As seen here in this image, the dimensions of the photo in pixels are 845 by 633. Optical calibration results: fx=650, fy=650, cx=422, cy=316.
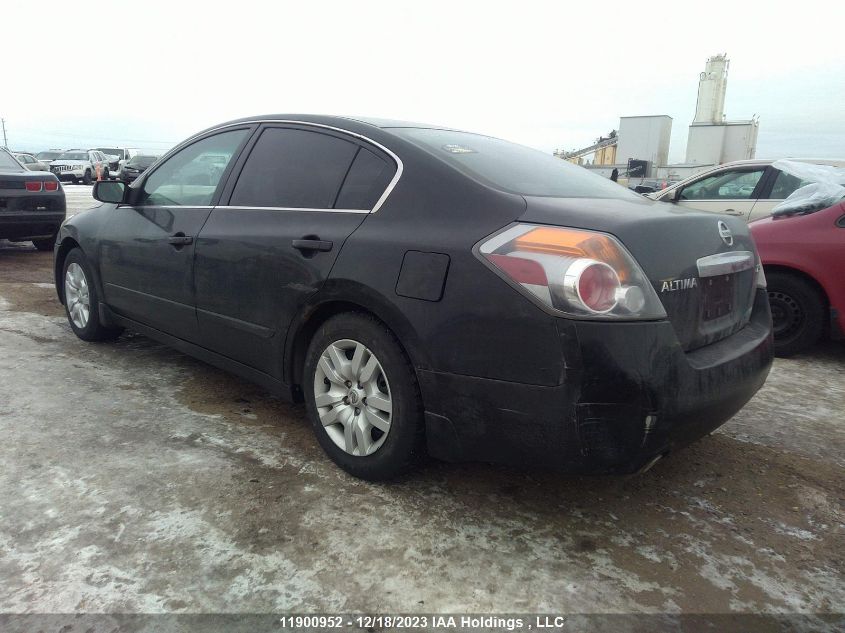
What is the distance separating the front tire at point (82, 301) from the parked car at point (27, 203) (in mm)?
3975

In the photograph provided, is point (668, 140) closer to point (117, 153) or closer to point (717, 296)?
point (117, 153)

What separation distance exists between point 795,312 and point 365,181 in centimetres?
362

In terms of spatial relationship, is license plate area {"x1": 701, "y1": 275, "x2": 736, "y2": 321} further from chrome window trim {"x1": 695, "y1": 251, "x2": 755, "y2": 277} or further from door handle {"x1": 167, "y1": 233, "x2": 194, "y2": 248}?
door handle {"x1": 167, "y1": 233, "x2": 194, "y2": 248}

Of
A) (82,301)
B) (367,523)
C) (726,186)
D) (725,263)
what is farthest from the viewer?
(726,186)

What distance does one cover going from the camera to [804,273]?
4.70 meters

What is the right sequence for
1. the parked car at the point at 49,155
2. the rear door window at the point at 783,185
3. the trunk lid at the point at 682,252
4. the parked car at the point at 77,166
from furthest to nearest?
1. the parked car at the point at 49,155
2. the parked car at the point at 77,166
3. the rear door window at the point at 783,185
4. the trunk lid at the point at 682,252

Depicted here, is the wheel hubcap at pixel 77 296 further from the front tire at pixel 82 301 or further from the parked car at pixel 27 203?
the parked car at pixel 27 203

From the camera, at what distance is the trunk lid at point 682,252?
2.18 meters

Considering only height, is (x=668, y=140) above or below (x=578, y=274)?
above

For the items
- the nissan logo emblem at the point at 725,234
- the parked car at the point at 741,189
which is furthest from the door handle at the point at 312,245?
the parked car at the point at 741,189

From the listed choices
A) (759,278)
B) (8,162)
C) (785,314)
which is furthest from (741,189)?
(8,162)

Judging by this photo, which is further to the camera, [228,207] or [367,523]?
[228,207]

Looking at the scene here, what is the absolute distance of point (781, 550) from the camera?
232cm

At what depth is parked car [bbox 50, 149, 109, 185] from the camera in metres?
29.1
